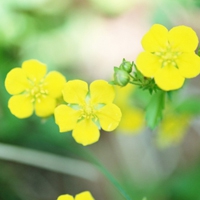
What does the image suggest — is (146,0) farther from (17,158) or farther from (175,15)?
(17,158)

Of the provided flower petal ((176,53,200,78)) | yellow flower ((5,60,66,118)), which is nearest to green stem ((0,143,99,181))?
yellow flower ((5,60,66,118))

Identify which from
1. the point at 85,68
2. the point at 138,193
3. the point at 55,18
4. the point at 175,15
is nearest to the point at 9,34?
the point at 55,18

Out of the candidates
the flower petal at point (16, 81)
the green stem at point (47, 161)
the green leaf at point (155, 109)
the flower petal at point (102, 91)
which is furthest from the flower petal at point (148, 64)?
the green stem at point (47, 161)

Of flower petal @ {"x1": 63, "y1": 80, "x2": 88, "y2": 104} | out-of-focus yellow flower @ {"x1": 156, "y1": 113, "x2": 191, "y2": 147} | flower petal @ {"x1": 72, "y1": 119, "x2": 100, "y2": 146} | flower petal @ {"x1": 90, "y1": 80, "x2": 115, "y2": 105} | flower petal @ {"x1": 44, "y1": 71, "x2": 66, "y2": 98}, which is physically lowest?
flower petal @ {"x1": 72, "y1": 119, "x2": 100, "y2": 146}

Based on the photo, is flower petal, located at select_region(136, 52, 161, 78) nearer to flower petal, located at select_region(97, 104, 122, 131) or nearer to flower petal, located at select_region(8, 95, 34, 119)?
flower petal, located at select_region(97, 104, 122, 131)

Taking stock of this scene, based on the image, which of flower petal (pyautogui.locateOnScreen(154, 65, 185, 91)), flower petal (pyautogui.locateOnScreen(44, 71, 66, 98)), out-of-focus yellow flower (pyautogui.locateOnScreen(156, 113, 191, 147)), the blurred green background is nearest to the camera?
flower petal (pyautogui.locateOnScreen(154, 65, 185, 91))

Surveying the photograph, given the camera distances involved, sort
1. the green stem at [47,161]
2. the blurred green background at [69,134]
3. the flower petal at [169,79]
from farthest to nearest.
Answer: the blurred green background at [69,134]
the green stem at [47,161]
the flower petal at [169,79]

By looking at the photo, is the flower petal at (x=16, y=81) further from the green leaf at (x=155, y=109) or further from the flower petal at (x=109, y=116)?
the green leaf at (x=155, y=109)
